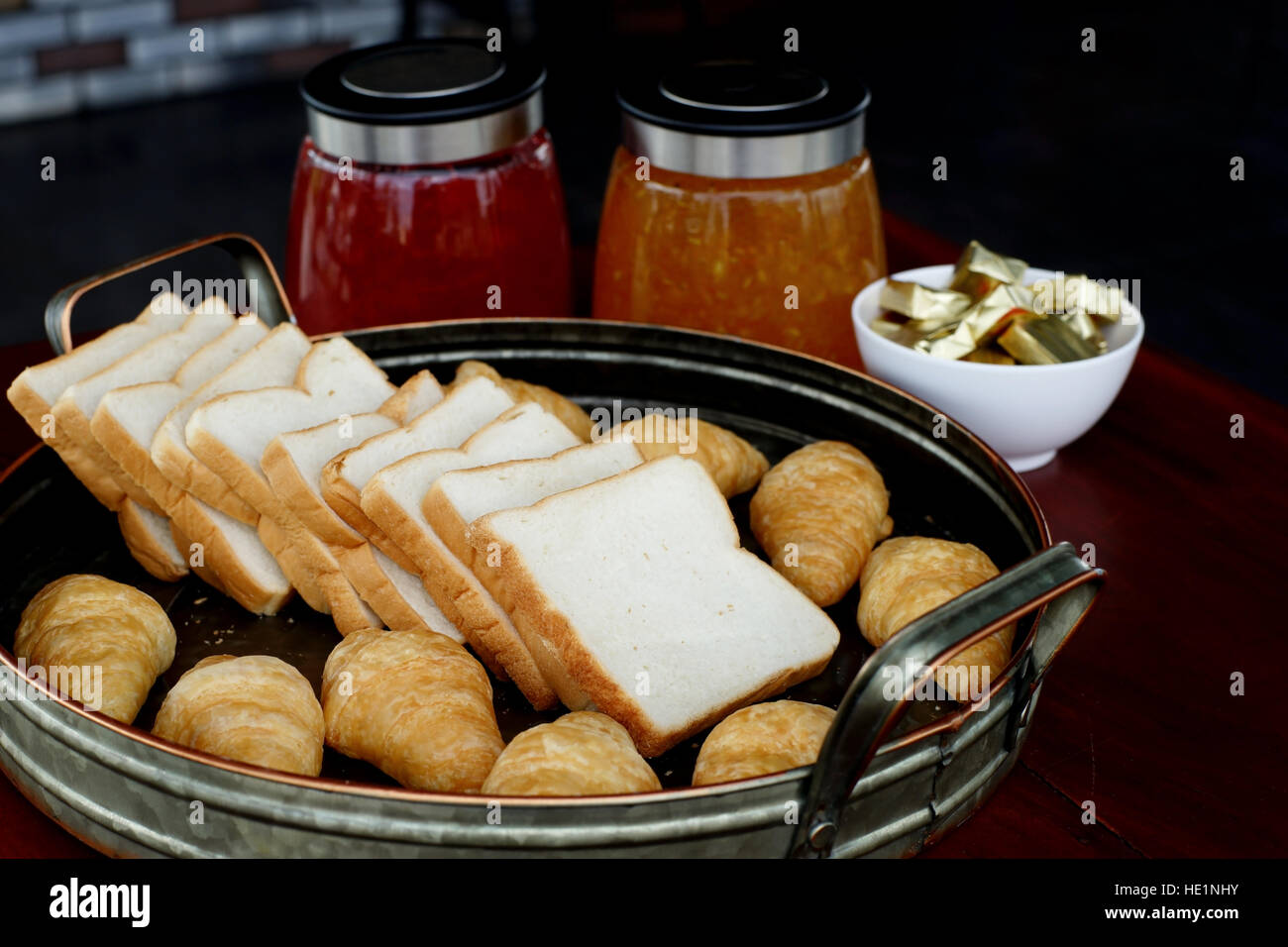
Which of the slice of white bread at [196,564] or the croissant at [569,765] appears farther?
the slice of white bread at [196,564]

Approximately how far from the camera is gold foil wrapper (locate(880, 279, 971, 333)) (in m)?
1.99

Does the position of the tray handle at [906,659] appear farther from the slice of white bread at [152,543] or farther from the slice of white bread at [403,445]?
the slice of white bread at [152,543]

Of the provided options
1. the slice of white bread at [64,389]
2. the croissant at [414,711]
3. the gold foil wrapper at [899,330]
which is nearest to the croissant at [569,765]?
the croissant at [414,711]

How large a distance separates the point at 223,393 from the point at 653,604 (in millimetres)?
681

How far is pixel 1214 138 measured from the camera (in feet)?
A: 21.6

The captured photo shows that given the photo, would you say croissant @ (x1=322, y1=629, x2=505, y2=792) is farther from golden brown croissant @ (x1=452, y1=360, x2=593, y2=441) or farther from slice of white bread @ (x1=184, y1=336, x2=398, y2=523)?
golden brown croissant @ (x1=452, y1=360, x2=593, y2=441)

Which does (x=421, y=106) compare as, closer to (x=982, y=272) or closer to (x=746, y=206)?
(x=746, y=206)

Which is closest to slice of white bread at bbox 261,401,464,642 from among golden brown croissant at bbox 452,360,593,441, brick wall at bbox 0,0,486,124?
golden brown croissant at bbox 452,360,593,441

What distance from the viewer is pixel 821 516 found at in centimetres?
170

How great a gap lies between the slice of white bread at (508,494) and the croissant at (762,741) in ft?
0.65

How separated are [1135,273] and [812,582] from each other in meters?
4.25

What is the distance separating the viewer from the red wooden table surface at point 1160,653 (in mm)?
1343

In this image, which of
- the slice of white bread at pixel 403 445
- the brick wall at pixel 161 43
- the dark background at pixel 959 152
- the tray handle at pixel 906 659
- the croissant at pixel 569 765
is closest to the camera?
the tray handle at pixel 906 659

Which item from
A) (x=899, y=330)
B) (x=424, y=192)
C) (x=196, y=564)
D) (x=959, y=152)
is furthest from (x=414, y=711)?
(x=959, y=152)
